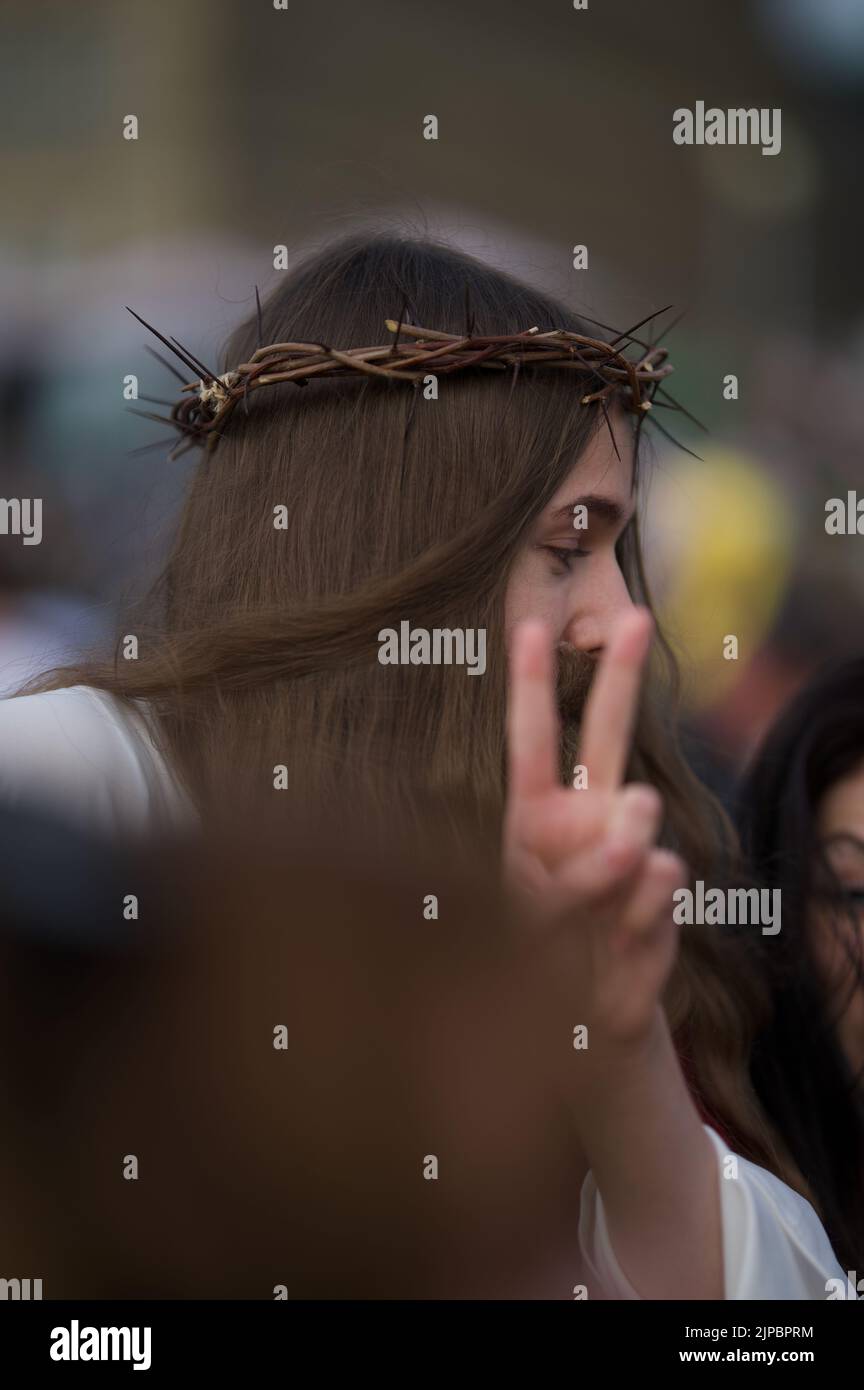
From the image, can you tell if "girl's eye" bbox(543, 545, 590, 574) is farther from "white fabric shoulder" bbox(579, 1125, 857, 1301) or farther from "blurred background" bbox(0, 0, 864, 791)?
"white fabric shoulder" bbox(579, 1125, 857, 1301)

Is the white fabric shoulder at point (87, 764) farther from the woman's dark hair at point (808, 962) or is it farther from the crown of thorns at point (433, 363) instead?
the woman's dark hair at point (808, 962)

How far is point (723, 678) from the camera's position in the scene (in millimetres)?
1754

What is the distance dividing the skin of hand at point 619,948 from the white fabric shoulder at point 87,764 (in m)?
0.37

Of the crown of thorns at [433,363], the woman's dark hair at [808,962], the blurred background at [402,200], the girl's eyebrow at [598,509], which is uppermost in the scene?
the blurred background at [402,200]

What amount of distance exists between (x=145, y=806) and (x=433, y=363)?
0.50 m

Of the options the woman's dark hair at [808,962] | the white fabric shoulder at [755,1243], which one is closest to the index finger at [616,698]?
the white fabric shoulder at [755,1243]

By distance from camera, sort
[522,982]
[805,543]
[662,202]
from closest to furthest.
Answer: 1. [522,982]
2. [662,202]
3. [805,543]

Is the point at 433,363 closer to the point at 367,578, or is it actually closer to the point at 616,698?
the point at 367,578

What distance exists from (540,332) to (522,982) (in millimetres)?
615

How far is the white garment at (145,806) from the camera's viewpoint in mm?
859

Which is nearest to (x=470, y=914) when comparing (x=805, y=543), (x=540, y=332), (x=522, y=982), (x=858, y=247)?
(x=522, y=982)

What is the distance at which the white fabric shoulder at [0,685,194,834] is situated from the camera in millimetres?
926

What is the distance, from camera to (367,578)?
106 centimetres
